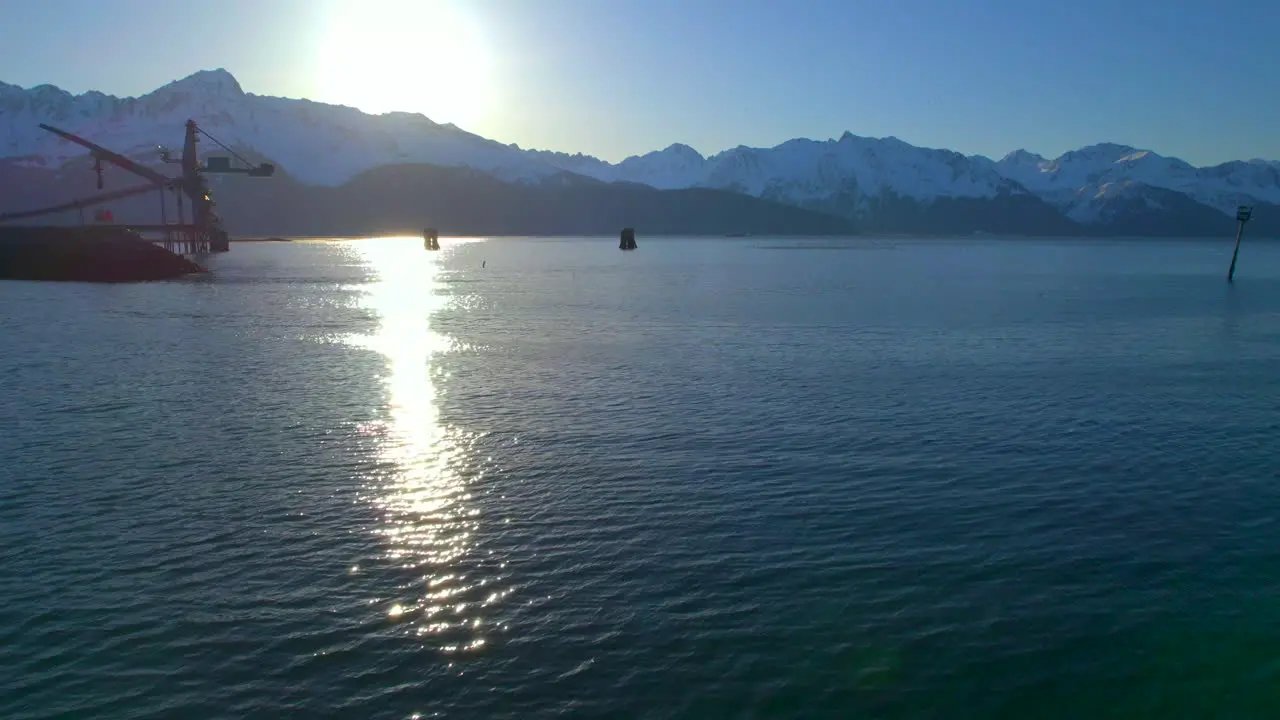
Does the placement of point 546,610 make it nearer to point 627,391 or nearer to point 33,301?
point 627,391

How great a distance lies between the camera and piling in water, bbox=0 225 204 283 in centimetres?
12538

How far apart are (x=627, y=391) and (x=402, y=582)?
20515 mm

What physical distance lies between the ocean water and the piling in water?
90.8 m

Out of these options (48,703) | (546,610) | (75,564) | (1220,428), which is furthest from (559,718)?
(1220,428)

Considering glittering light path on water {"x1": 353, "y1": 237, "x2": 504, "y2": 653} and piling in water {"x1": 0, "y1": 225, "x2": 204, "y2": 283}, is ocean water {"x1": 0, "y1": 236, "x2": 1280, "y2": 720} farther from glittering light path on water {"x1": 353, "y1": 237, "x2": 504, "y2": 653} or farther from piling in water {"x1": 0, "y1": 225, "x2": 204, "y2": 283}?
piling in water {"x1": 0, "y1": 225, "x2": 204, "y2": 283}

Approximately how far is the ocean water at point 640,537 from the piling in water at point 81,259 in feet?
298

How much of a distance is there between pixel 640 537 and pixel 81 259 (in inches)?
5121

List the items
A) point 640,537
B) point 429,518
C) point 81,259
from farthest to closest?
point 81,259 < point 429,518 < point 640,537

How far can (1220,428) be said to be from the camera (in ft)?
104

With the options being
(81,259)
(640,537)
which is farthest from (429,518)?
(81,259)

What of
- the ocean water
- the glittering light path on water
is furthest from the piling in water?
the glittering light path on water

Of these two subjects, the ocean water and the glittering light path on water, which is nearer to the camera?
the ocean water

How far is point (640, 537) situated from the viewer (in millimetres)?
20750

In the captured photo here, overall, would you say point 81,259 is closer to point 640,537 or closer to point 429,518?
point 429,518
